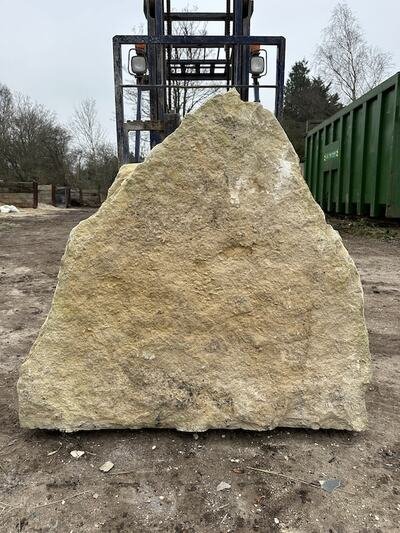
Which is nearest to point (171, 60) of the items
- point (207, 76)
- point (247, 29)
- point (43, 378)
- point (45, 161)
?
point (207, 76)

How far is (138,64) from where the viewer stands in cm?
501

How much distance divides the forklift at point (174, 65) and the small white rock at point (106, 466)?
3621 millimetres

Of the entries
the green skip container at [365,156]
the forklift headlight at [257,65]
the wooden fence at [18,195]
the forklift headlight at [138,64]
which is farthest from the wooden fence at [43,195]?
the forklift headlight at [257,65]

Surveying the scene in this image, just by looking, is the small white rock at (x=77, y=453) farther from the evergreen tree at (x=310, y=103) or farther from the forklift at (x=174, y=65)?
the evergreen tree at (x=310, y=103)

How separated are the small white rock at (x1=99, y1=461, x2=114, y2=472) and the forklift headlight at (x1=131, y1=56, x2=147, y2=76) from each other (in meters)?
4.37

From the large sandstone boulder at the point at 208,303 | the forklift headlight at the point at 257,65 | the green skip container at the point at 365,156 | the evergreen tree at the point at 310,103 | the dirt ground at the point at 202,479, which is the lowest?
the dirt ground at the point at 202,479

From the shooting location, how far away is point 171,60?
566 cm

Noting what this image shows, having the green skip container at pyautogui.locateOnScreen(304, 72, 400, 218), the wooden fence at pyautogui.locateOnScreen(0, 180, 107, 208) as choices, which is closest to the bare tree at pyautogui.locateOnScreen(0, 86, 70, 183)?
the wooden fence at pyautogui.locateOnScreen(0, 180, 107, 208)

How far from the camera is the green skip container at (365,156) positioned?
6656 millimetres

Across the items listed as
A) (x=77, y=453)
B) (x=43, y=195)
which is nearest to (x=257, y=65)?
(x=77, y=453)

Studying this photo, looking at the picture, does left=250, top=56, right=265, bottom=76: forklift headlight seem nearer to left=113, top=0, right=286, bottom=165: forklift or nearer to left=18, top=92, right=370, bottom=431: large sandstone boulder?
left=113, top=0, right=286, bottom=165: forklift

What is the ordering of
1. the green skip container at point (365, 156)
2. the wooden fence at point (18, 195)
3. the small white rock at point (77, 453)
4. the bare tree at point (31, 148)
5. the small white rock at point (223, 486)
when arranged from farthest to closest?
the bare tree at point (31, 148)
the wooden fence at point (18, 195)
the green skip container at point (365, 156)
the small white rock at point (77, 453)
the small white rock at point (223, 486)

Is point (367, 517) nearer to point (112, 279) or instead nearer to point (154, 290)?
point (154, 290)

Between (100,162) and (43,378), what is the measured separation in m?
26.9
